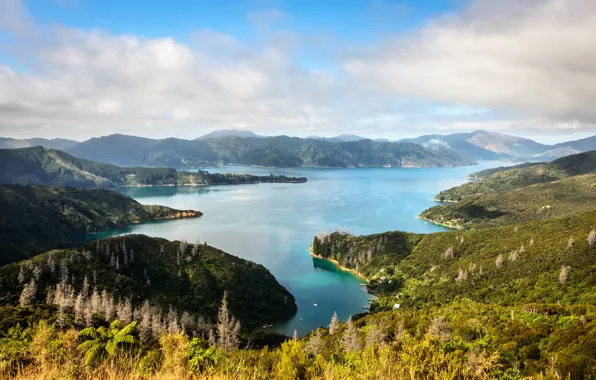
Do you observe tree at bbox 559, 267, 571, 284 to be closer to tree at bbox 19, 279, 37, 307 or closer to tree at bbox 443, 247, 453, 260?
tree at bbox 443, 247, 453, 260

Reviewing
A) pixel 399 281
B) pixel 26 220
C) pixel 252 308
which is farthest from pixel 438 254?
pixel 26 220

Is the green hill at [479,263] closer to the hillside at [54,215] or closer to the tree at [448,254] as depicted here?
the tree at [448,254]

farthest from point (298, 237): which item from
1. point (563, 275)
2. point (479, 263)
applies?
point (563, 275)

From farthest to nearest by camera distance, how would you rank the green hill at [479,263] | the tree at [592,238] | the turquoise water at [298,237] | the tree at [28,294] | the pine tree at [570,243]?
1. the turquoise water at [298,237]
2. the pine tree at [570,243]
3. the tree at [592,238]
4. the green hill at [479,263]
5. the tree at [28,294]

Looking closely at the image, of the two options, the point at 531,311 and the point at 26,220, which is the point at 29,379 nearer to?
the point at 531,311

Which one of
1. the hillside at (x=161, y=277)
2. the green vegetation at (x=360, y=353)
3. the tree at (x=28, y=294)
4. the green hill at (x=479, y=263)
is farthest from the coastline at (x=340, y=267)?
the tree at (x=28, y=294)

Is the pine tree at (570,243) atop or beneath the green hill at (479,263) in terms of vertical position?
atop
